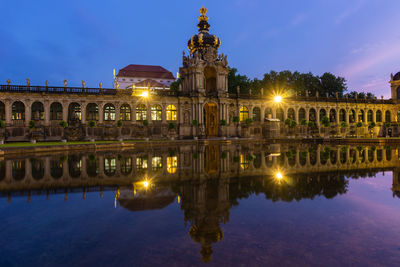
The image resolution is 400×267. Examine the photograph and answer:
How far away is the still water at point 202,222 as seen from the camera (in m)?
3.66

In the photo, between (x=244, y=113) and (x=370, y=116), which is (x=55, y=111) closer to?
(x=244, y=113)

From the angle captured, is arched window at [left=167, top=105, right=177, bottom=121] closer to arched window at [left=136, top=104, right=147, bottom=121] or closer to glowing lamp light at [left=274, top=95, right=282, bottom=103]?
arched window at [left=136, top=104, right=147, bottom=121]

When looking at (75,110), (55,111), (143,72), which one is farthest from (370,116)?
(143,72)

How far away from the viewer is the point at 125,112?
44.1 metres

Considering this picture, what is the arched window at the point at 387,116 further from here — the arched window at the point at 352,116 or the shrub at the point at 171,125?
the shrub at the point at 171,125

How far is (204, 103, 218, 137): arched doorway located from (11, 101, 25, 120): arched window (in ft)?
103

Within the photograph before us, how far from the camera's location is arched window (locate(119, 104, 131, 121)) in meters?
44.0

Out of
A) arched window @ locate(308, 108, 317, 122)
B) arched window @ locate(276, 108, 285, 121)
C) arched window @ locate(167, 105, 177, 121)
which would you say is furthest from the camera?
arched window @ locate(308, 108, 317, 122)

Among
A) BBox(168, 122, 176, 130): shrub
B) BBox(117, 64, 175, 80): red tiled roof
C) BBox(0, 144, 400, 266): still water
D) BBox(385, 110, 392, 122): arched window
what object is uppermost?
BBox(117, 64, 175, 80): red tiled roof

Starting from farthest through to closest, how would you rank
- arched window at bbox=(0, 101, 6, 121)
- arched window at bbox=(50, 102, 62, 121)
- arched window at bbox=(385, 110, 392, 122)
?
arched window at bbox=(385, 110, 392, 122), arched window at bbox=(50, 102, 62, 121), arched window at bbox=(0, 101, 6, 121)

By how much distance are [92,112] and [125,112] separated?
18.0ft

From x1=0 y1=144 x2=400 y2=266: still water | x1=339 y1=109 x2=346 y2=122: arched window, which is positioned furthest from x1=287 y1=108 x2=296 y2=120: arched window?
x1=0 y1=144 x2=400 y2=266: still water

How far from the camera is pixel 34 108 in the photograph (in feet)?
131

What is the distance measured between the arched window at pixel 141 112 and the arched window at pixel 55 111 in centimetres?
1247
